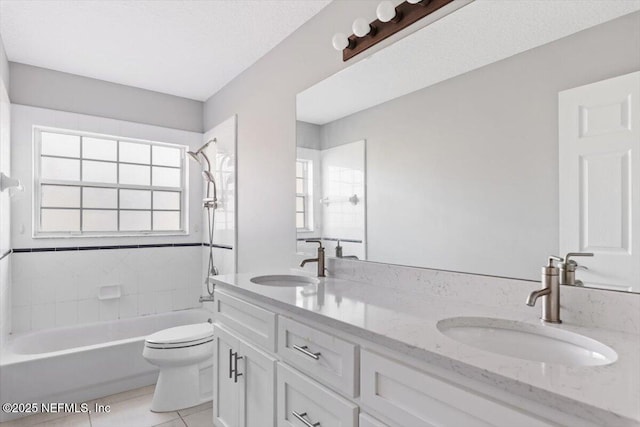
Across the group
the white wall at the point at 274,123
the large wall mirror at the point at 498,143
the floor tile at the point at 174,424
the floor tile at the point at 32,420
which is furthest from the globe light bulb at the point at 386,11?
the floor tile at the point at 32,420

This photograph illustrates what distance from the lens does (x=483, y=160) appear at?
1.38m

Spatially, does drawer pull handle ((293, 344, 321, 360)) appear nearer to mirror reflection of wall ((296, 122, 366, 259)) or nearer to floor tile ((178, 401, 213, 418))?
mirror reflection of wall ((296, 122, 366, 259))

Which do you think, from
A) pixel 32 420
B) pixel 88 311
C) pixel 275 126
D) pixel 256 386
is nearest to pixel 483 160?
pixel 256 386

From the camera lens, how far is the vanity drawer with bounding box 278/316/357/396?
110cm

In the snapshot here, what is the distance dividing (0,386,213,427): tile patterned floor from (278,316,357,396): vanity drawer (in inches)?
53.7

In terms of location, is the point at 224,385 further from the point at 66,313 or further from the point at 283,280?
the point at 66,313

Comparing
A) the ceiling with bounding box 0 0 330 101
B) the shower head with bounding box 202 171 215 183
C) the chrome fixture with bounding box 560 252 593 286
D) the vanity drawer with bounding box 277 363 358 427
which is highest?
the ceiling with bounding box 0 0 330 101

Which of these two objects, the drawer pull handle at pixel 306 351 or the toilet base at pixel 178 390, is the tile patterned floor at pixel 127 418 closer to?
the toilet base at pixel 178 390

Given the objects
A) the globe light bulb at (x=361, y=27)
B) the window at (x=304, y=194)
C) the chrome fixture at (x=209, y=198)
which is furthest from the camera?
the chrome fixture at (x=209, y=198)

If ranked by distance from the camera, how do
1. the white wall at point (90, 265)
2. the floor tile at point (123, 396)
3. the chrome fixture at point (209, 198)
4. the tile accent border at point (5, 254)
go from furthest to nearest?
the chrome fixture at point (209, 198) < the white wall at point (90, 265) < the floor tile at point (123, 396) < the tile accent border at point (5, 254)

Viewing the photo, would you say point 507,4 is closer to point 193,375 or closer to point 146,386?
point 193,375

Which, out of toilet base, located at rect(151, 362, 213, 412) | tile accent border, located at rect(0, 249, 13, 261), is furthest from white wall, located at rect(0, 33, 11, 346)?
toilet base, located at rect(151, 362, 213, 412)

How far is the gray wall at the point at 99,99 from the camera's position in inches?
116

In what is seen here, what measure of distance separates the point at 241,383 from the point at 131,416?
122cm
